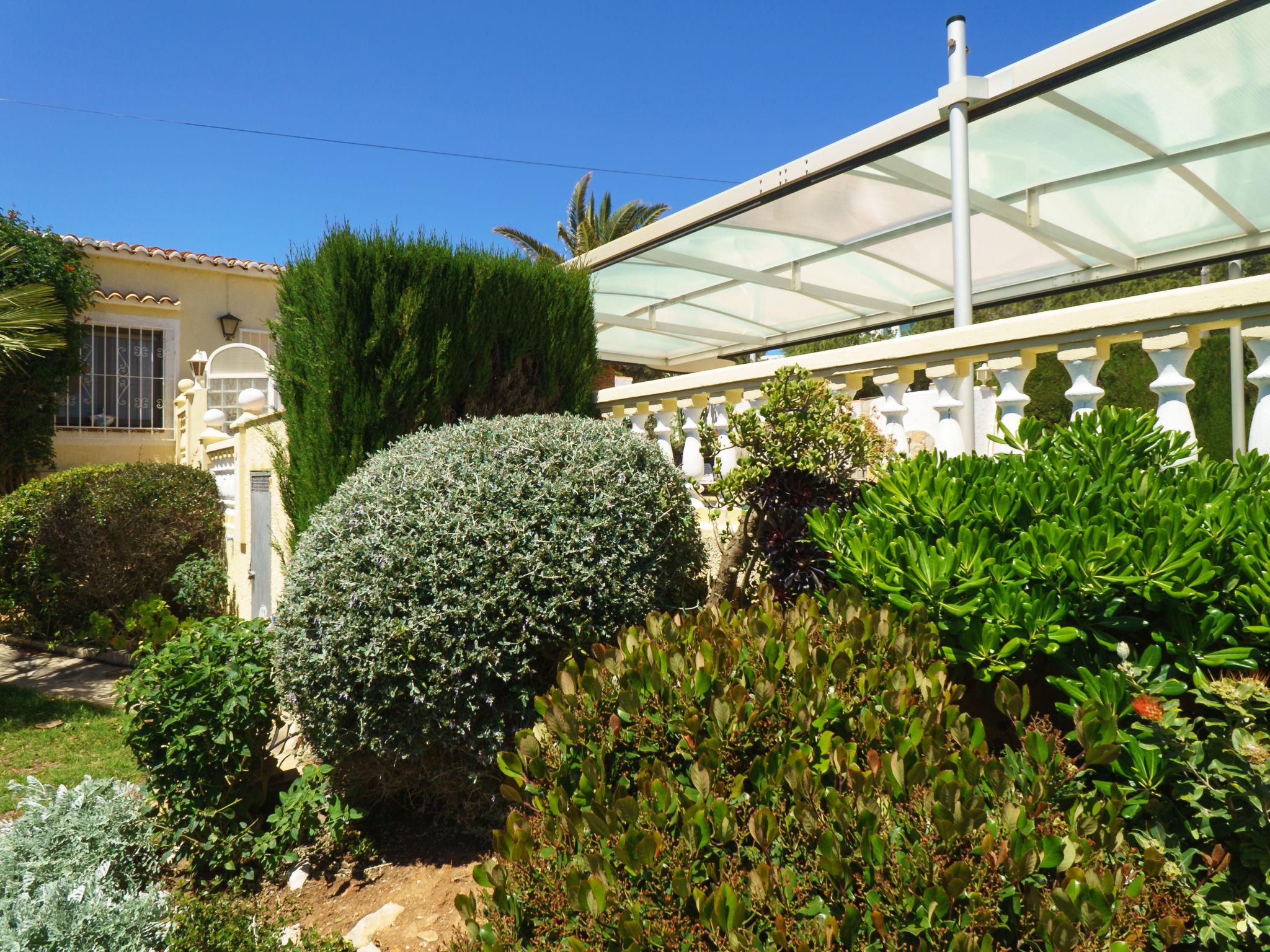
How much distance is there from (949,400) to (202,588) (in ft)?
27.7

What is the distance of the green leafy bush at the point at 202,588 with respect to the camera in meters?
8.88

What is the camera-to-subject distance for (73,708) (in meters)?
6.69

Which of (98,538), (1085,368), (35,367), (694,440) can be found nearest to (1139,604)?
(1085,368)

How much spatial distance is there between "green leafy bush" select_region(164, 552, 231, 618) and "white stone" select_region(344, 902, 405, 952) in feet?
21.8

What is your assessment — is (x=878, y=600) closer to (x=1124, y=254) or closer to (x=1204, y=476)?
(x=1204, y=476)

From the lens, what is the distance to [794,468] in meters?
3.52

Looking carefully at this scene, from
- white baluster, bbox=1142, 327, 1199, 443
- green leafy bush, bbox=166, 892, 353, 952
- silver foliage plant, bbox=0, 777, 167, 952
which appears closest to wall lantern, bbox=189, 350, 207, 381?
silver foliage plant, bbox=0, 777, 167, 952

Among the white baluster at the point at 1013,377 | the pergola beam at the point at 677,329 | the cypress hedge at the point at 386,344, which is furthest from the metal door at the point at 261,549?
the white baluster at the point at 1013,377

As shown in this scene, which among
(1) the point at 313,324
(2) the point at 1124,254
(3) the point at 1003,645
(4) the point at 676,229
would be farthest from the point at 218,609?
(2) the point at 1124,254

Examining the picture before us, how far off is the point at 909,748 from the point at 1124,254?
7.63m

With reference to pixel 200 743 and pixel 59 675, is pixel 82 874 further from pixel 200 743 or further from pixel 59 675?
pixel 59 675

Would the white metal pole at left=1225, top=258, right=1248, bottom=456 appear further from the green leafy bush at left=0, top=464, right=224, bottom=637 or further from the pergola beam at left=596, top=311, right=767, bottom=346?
the green leafy bush at left=0, top=464, right=224, bottom=637

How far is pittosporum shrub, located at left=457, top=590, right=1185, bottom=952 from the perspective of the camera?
4.79 feet

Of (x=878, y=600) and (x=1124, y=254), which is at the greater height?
(x=1124, y=254)
